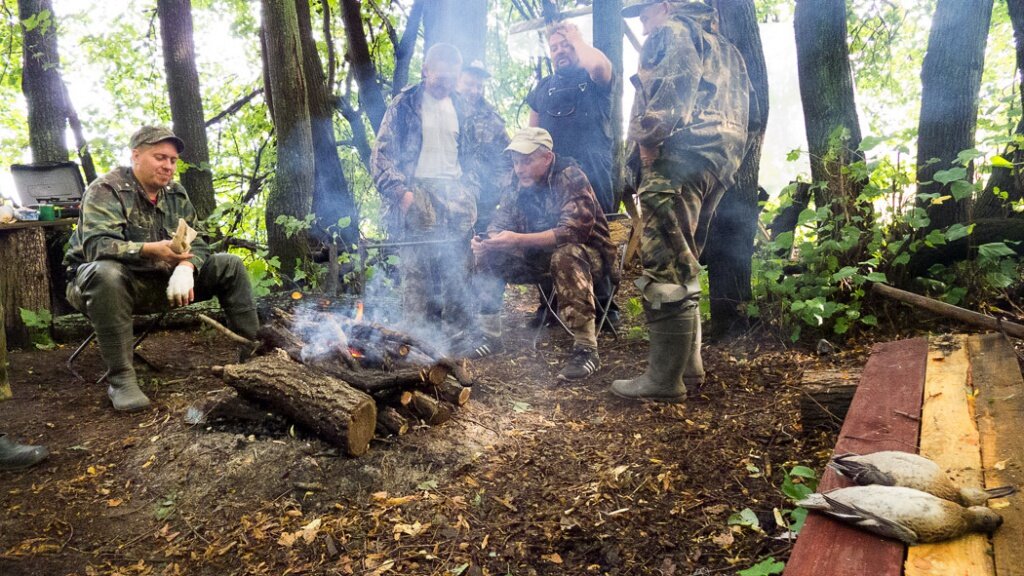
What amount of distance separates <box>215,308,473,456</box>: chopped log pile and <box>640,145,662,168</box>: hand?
1655 millimetres

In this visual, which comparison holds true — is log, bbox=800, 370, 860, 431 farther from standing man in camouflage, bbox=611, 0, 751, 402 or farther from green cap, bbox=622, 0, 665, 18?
green cap, bbox=622, 0, 665, 18

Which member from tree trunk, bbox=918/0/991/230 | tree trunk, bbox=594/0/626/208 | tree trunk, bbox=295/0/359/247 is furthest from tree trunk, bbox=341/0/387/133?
tree trunk, bbox=918/0/991/230

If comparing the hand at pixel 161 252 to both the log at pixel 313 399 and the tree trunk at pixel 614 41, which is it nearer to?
the log at pixel 313 399

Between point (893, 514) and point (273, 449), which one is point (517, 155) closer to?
point (273, 449)

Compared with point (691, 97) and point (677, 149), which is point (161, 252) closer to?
point (677, 149)

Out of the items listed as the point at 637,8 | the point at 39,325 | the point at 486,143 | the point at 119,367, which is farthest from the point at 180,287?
the point at 637,8

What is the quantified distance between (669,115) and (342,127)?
24.4 feet

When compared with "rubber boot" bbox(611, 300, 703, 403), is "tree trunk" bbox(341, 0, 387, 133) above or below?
above

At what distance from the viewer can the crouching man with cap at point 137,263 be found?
360 cm

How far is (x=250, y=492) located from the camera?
261 cm

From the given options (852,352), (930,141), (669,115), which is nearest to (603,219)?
(669,115)

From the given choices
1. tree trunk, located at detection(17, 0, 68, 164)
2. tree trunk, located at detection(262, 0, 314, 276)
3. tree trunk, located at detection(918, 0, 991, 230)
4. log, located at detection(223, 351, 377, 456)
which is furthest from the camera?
tree trunk, located at detection(17, 0, 68, 164)

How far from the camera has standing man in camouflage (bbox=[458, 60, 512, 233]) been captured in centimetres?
528

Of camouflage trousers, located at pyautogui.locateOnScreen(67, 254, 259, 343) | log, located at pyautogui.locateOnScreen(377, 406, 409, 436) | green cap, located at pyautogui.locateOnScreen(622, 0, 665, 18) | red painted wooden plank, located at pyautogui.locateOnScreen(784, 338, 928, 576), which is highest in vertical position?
green cap, located at pyautogui.locateOnScreen(622, 0, 665, 18)
